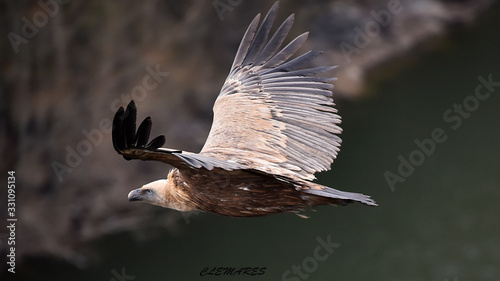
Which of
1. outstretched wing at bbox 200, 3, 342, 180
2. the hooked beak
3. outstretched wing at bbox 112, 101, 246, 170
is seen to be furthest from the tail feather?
the hooked beak

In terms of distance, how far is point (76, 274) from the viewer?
8.27 m

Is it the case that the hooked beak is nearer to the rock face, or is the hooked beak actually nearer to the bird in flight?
the bird in flight

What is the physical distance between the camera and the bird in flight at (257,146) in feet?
11.6

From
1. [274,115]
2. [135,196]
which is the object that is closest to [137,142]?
[135,196]

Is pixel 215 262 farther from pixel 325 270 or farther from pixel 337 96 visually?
pixel 337 96

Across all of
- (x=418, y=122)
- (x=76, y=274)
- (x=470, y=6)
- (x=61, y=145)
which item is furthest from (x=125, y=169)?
(x=470, y=6)

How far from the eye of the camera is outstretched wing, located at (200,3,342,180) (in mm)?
4121

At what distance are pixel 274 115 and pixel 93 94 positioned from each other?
4455 mm

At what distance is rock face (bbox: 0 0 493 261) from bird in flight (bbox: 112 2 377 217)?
3.68 m

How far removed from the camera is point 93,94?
8.45m

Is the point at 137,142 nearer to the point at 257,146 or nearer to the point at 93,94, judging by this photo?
the point at 257,146

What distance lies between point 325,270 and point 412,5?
4516 mm

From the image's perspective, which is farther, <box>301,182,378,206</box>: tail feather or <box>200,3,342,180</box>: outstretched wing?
<box>200,3,342,180</box>: outstretched wing

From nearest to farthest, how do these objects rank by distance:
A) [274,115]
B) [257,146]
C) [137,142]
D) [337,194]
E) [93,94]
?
[137,142] < [337,194] < [257,146] < [274,115] < [93,94]
